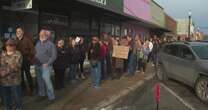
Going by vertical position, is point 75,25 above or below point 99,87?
above

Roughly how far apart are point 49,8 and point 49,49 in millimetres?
6345

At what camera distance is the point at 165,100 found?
12.7 m

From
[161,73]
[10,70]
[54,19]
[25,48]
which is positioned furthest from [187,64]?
[10,70]

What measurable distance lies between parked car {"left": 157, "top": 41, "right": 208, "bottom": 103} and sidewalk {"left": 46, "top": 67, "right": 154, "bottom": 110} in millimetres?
1217

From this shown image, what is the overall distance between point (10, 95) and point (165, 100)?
16.2 feet

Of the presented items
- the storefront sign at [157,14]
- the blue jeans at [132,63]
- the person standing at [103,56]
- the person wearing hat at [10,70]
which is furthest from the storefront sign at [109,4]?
the storefront sign at [157,14]

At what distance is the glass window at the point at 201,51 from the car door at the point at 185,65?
182mm

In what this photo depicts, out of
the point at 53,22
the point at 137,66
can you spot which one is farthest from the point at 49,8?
the point at 137,66

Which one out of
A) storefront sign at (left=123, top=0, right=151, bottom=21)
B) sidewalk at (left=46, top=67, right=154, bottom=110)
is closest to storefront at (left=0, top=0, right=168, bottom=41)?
storefront sign at (left=123, top=0, right=151, bottom=21)

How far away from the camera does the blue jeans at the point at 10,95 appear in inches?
364

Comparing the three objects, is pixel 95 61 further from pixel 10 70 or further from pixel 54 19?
pixel 10 70

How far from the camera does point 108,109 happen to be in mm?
10711

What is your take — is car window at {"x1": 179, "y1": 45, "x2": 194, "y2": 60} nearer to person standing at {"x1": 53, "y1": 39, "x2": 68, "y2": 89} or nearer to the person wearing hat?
person standing at {"x1": 53, "y1": 39, "x2": 68, "y2": 89}

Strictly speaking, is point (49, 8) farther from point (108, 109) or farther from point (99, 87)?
point (108, 109)
